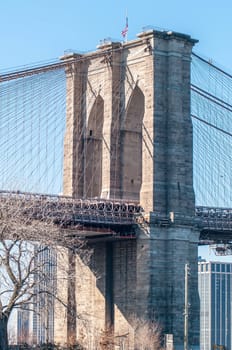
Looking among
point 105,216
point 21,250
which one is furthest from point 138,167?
point 21,250

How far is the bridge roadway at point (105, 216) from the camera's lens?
103050 millimetres

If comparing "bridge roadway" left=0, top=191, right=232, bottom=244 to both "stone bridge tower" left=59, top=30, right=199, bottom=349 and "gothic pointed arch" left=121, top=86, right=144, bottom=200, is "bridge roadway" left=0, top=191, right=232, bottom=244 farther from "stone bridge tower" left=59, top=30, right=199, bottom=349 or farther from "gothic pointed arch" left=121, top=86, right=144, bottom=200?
"gothic pointed arch" left=121, top=86, right=144, bottom=200

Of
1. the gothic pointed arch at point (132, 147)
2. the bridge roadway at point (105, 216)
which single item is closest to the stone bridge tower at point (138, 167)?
the gothic pointed arch at point (132, 147)

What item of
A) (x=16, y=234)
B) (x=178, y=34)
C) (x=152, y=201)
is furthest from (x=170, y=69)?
(x=16, y=234)

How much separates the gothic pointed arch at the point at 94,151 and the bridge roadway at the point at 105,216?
5164 mm

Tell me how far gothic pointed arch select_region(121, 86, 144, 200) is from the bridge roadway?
15.0 ft

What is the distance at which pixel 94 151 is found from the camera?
11950cm

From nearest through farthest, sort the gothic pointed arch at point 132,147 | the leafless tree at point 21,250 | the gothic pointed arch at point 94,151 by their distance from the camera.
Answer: the leafless tree at point 21,250 → the gothic pointed arch at point 132,147 → the gothic pointed arch at point 94,151

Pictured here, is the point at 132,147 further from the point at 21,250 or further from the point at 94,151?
the point at 21,250

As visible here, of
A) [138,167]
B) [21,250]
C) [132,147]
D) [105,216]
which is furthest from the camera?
[138,167]

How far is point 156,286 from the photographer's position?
4267 inches

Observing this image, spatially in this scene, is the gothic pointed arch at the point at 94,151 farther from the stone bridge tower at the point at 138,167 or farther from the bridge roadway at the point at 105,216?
the bridge roadway at the point at 105,216

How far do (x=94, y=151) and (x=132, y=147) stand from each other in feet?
14.1

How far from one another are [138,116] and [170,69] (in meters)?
7.00
